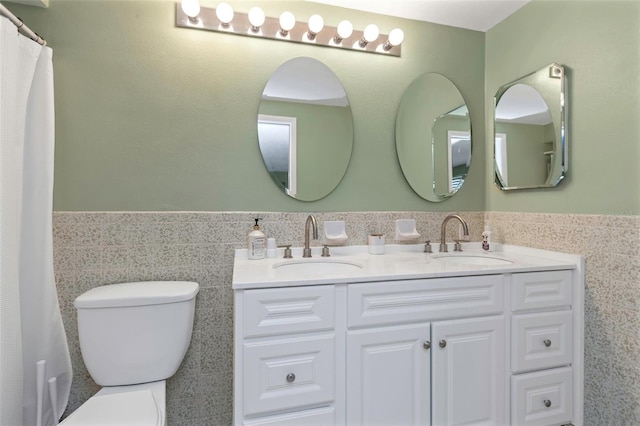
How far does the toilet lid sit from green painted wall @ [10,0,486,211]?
0.77 m

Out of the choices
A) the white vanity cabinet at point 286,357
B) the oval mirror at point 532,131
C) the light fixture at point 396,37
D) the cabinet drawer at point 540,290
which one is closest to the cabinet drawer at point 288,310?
the white vanity cabinet at point 286,357

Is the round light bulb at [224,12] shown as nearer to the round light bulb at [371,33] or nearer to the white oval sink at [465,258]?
the round light bulb at [371,33]

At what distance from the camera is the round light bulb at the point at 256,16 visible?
5.00 ft

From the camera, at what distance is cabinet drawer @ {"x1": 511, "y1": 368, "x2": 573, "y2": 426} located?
1.34 m

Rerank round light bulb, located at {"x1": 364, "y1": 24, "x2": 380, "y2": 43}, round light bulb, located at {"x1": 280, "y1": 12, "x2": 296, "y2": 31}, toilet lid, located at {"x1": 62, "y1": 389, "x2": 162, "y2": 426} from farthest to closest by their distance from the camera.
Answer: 1. round light bulb, located at {"x1": 364, "y1": 24, "x2": 380, "y2": 43}
2. round light bulb, located at {"x1": 280, "y1": 12, "x2": 296, "y2": 31}
3. toilet lid, located at {"x1": 62, "y1": 389, "x2": 162, "y2": 426}

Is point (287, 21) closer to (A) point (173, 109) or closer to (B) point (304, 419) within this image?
(A) point (173, 109)

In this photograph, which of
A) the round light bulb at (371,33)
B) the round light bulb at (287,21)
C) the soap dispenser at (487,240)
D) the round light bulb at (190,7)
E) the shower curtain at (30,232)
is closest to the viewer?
the shower curtain at (30,232)

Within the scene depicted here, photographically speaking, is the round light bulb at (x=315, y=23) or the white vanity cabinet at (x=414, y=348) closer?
the white vanity cabinet at (x=414, y=348)

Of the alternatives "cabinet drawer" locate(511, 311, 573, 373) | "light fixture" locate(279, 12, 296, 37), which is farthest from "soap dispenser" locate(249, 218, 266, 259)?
"cabinet drawer" locate(511, 311, 573, 373)

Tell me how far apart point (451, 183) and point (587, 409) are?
1.21 meters

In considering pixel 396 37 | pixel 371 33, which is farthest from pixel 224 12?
pixel 396 37

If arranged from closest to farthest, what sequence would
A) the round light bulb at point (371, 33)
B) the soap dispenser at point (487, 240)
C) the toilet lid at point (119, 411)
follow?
the toilet lid at point (119, 411) < the round light bulb at point (371, 33) < the soap dispenser at point (487, 240)

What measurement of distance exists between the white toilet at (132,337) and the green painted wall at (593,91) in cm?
175

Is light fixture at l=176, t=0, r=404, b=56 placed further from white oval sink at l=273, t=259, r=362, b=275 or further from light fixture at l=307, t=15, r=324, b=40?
white oval sink at l=273, t=259, r=362, b=275
